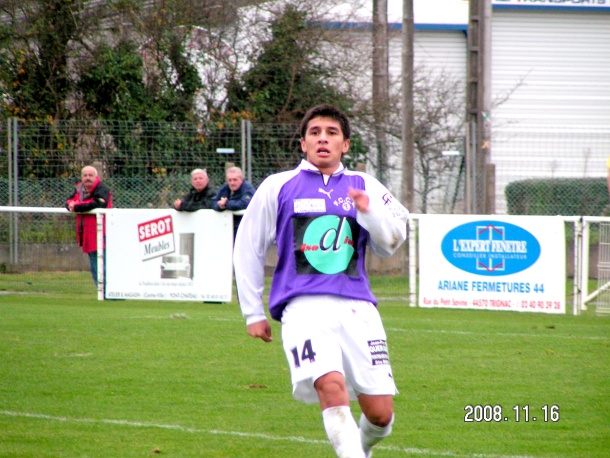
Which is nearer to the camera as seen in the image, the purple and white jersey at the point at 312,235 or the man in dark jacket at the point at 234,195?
the purple and white jersey at the point at 312,235

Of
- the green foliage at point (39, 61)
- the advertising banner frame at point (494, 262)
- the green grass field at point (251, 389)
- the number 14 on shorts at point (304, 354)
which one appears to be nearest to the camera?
the number 14 on shorts at point (304, 354)

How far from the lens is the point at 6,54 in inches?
882

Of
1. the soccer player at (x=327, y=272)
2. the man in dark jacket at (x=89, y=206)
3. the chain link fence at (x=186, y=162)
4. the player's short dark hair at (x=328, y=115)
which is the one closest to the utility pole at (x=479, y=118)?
the chain link fence at (x=186, y=162)

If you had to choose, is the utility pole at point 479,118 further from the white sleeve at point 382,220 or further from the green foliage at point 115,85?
the white sleeve at point 382,220

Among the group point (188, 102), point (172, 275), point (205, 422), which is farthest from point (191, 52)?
point (205, 422)

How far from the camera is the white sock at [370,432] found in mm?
5156

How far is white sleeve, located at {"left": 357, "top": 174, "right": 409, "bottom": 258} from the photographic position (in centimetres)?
502

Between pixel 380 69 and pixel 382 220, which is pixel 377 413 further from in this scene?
pixel 380 69

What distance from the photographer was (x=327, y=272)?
199 inches

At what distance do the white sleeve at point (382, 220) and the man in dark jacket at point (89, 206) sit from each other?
10328mm

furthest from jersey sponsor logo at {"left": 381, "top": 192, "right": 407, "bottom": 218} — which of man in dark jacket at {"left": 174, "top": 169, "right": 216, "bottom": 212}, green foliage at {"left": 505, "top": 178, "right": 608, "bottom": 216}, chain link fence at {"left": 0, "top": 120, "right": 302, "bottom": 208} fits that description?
green foliage at {"left": 505, "top": 178, "right": 608, "bottom": 216}

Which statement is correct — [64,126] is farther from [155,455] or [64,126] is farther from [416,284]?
[155,455]

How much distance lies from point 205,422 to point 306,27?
18118 millimetres
